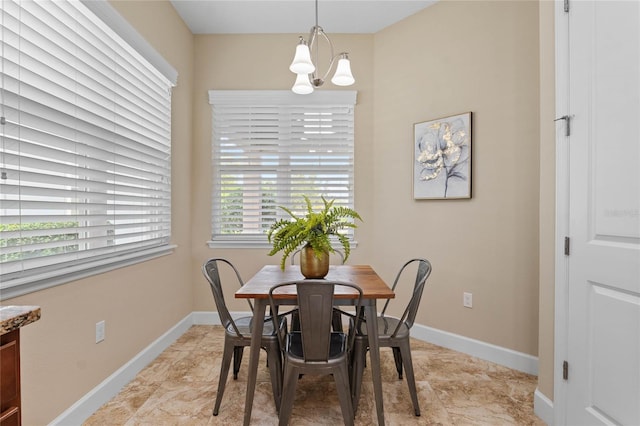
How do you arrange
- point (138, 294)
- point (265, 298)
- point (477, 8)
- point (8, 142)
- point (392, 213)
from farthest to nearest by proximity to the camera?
point (392, 213), point (477, 8), point (138, 294), point (265, 298), point (8, 142)

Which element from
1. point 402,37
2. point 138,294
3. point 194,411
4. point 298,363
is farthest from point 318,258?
point 402,37

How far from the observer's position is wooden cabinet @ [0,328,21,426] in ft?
2.72

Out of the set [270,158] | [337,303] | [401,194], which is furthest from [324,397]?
[270,158]

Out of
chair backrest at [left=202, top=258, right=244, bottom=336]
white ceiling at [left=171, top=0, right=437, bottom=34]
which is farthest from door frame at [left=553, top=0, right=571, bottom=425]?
chair backrest at [left=202, top=258, right=244, bottom=336]

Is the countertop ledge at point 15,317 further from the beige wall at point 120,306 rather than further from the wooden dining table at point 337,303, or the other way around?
the wooden dining table at point 337,303

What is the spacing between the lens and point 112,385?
2119 millimetres

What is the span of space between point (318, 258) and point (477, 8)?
2.40 metres

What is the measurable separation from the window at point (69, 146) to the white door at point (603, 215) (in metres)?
2.54

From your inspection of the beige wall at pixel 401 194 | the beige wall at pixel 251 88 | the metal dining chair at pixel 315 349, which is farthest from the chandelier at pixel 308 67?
the beige wall at pixel 251 88

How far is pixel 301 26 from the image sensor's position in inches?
130

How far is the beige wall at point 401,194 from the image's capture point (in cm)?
188

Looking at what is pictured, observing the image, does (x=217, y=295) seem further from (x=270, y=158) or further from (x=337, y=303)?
(x=270, y=158)

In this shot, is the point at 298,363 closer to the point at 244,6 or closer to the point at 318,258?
the point at 318,258

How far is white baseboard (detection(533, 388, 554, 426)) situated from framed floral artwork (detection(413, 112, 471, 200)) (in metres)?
1.44
